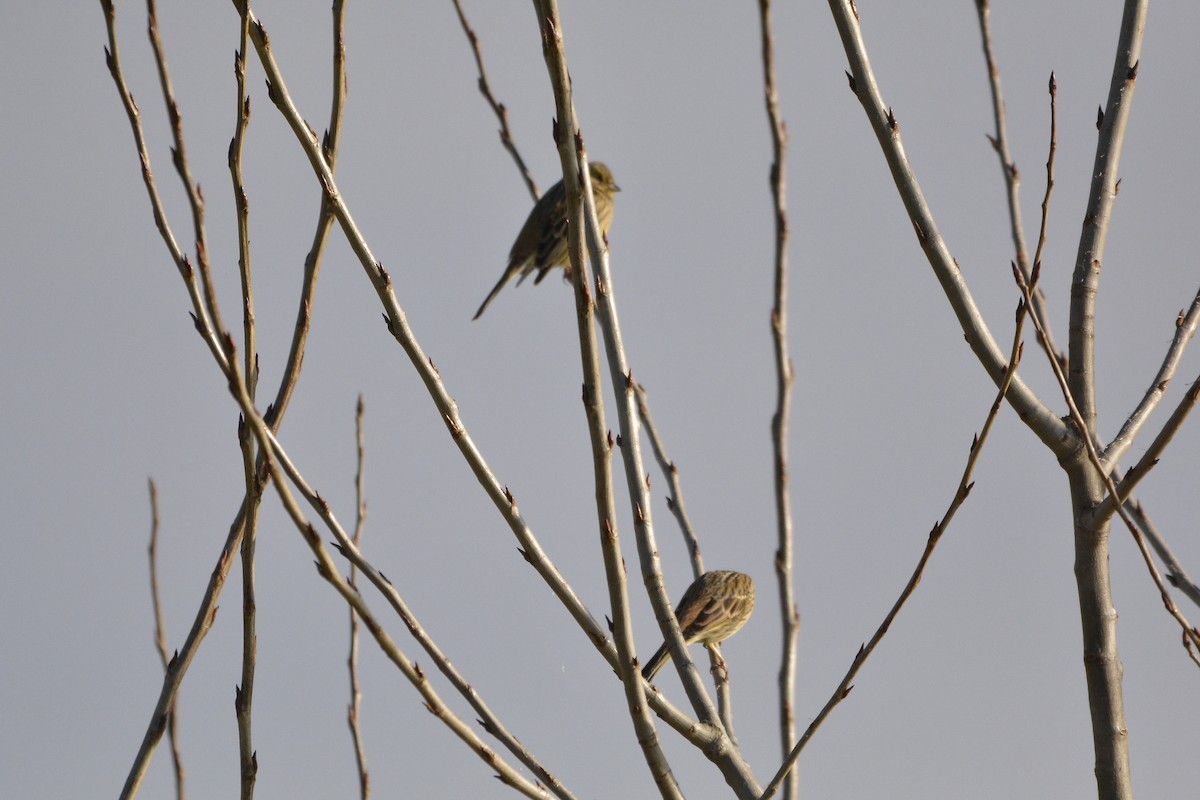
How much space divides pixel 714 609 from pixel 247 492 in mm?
6211

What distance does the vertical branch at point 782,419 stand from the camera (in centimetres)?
453

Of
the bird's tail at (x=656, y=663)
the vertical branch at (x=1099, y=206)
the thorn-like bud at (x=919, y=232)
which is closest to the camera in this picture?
the thorn-like bud at (x=919, y=232)

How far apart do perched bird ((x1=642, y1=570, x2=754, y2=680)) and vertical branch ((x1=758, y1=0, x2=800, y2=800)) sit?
3583 mm

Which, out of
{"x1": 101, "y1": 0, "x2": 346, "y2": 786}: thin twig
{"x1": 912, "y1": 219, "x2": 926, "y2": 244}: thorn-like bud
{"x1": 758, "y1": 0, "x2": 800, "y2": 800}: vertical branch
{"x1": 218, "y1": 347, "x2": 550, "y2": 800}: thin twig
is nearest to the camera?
{"x1": 218, "y1": 347, "x2": 550, "y2": 800}: thin twig

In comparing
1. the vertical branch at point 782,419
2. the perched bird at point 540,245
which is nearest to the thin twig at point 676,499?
the vertical branch at point 782,419

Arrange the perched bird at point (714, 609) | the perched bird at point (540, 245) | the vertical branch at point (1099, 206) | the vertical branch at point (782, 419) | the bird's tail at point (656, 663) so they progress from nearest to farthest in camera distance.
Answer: the vertical branch at point (1099, 206) < the vertical branch at point (782, 419) < the bird's tail at point (656, 663) < the perched bird at point (714, 609) < the perched bird at point (540, 245)

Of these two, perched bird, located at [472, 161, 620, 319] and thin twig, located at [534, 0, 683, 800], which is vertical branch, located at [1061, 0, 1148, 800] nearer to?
thin twig, located at [534, 0, 683, 800]

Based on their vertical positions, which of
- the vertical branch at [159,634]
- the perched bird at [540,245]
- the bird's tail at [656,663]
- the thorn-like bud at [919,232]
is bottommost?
the vertical branch at [159,634]

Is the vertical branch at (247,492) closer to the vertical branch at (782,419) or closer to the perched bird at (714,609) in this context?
the vertical branch at (782,419)

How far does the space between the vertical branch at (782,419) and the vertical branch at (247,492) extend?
216 centimetres

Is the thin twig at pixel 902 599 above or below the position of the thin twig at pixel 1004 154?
below

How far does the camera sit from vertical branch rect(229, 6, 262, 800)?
9.18ft

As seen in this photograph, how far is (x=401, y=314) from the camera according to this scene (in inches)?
114

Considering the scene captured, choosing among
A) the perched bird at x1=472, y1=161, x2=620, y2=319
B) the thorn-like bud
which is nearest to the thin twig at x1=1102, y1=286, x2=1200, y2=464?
the thorn-like bud
